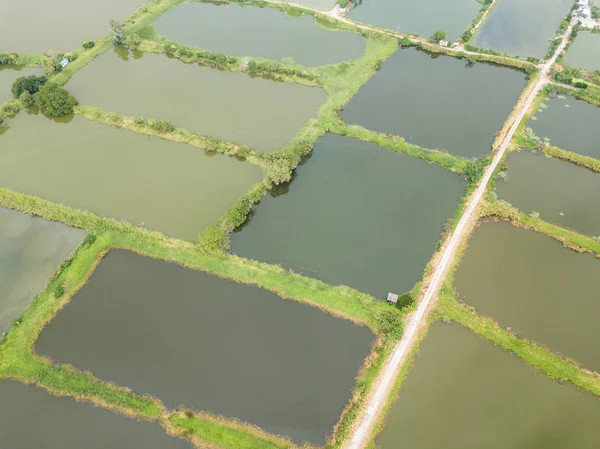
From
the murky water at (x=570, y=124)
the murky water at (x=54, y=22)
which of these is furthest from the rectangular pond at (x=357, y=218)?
the murky water at (x=54, y=22)

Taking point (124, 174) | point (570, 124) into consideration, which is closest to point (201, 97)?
point (124, 174)

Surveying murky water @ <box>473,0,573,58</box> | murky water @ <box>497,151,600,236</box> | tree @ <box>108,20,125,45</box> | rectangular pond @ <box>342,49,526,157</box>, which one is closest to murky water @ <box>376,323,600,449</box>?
murky water @ <box>497,151,600,236</box>

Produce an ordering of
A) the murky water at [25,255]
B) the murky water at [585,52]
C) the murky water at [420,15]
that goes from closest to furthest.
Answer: the murky water at [25,255] → the murky water at [585,52] → the murky water at [420,15]

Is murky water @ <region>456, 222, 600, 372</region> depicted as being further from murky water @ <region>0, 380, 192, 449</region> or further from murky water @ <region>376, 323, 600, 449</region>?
murky water @ <region>0, 380, 192, 449</region>

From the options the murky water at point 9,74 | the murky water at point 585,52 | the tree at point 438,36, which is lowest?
the murky water at point 9,74

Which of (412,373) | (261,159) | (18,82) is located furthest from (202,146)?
(412,373)

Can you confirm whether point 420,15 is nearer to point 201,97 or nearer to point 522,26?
point 522,26

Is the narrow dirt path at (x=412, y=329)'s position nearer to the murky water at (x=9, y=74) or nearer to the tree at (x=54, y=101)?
the tree at (x=54, y=101)
